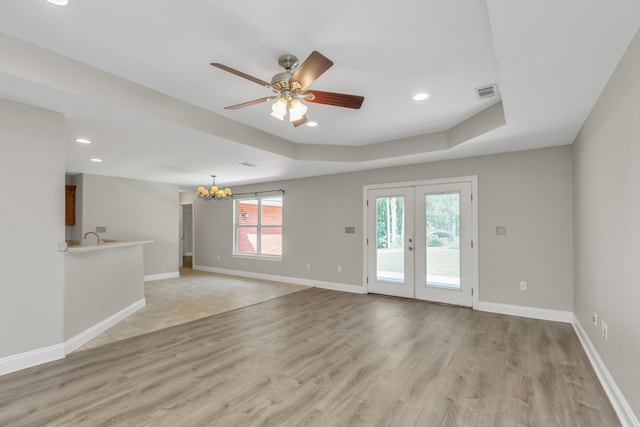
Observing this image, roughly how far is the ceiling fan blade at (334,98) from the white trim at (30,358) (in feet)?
11.0

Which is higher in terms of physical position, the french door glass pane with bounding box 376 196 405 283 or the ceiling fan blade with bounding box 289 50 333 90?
the ceiling fan blade with bounding box 289 50 333 90

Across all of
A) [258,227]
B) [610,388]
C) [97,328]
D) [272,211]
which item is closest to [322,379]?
[610,388]

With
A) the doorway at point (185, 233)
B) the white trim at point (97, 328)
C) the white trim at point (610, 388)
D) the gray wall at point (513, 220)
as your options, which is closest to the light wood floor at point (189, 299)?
the white trim at point (97, 328)

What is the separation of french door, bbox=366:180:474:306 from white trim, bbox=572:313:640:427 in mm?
1791

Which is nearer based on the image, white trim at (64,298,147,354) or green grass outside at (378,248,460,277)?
white trim at (64,298,147,354)

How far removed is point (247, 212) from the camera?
8.12 metres

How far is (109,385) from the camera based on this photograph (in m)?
2.53

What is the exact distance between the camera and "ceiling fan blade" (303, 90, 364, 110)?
247 centimetres

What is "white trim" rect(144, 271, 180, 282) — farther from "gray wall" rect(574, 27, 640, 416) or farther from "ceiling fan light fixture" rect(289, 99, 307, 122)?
"gray wall" rect(574, 27, 640, 416)

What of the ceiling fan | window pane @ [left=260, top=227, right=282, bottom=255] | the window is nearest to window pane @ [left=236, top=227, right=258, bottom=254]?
the window

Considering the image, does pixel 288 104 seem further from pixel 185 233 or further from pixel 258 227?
pixel 185 233

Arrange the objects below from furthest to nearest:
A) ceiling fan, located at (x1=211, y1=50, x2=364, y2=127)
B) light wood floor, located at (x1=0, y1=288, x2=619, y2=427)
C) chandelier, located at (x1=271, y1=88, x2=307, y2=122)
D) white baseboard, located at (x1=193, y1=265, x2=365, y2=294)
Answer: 1. white baseboard, located at (x1=193, y1=265, x2=365, y2=294)
2. chandelier, located at (x1=271, y1=88, x2=307, y2=122)
3. ceiling fan, located at (x1=211, y1=50, x2=364, y2=127)
4. light wood floor, located at (x1=0, y1=288, x2=619, y2=427)

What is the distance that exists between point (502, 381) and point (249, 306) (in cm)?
360

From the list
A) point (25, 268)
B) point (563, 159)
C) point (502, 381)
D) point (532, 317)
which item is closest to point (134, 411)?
point (25, 268)
